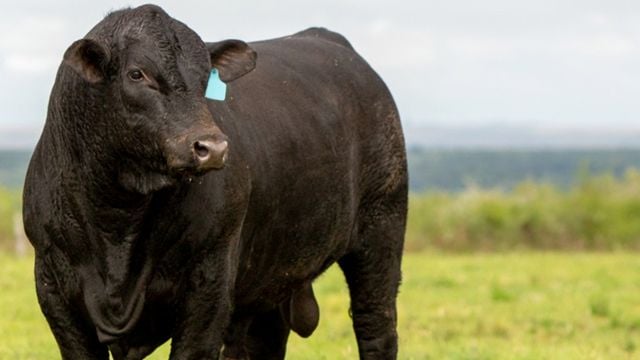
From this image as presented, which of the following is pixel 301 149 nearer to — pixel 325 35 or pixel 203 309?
pixel 203 309

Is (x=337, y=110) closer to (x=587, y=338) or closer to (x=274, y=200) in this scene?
(x=274, y=200)

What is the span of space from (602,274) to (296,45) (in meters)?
13.5

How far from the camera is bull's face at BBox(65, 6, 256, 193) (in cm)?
635

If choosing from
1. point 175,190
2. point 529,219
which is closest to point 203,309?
point 175,190

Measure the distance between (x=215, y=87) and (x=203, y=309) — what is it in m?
1.06

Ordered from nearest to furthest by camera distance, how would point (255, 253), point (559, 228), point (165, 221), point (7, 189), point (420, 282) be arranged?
1. point (165, 221)
2. point (255, 253)
3. point (420, 282)
4. point (559, 228)
5. point (7, 189)

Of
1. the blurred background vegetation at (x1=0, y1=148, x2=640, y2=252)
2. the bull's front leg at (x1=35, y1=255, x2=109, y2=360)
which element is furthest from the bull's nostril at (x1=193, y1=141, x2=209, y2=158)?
the blurred background vegetation at (x1=0, y1=148, x2=640, y2=252)

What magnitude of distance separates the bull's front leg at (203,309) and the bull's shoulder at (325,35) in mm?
2765

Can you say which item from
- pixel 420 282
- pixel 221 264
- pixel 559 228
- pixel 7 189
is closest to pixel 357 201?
pixel 221 264

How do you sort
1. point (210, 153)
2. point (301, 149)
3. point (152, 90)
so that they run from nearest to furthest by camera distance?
point (210, 153) < point (152, 90) < point (301, 149)

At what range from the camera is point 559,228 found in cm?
3111

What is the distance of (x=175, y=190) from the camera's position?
691 centimetres

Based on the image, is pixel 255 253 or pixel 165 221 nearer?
pixel 165 221

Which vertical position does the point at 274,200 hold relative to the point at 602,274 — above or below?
above
